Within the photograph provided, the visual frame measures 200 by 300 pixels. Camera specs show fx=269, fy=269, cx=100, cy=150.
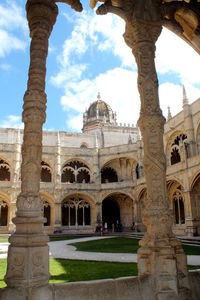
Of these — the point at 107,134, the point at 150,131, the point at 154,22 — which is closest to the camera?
the point at 150,131

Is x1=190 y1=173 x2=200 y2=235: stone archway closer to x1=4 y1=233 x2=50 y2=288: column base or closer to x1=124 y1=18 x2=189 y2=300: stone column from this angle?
x1=124 y1=18 x2=189 y2=300: stone column

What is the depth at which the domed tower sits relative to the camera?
4012cm

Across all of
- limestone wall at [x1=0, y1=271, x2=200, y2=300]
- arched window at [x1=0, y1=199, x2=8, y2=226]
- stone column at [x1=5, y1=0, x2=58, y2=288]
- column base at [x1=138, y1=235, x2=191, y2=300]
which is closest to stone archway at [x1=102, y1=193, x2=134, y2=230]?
arched window at [x1=0, y1=199, x2=8, y2=226]

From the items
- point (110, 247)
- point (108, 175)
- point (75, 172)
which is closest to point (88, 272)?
point (110, 247)

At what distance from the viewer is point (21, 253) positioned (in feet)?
9.89

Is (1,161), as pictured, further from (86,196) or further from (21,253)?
(21,253)

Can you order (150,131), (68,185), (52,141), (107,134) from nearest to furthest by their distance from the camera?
(150,131) → (68,185) → (52,141) → (107,134)

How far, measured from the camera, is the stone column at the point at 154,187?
3279 mm

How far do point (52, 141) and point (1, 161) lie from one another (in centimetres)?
731

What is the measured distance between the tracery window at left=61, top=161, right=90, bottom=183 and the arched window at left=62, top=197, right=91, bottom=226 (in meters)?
2.63

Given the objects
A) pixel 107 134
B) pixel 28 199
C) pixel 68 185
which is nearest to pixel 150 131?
pixel 28 199

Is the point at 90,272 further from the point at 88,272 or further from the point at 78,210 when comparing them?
the point at 78,210

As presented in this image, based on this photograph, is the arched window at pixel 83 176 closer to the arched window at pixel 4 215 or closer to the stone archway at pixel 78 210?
the stone archway at pixel 78 210

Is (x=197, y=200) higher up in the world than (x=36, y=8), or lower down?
lower down
